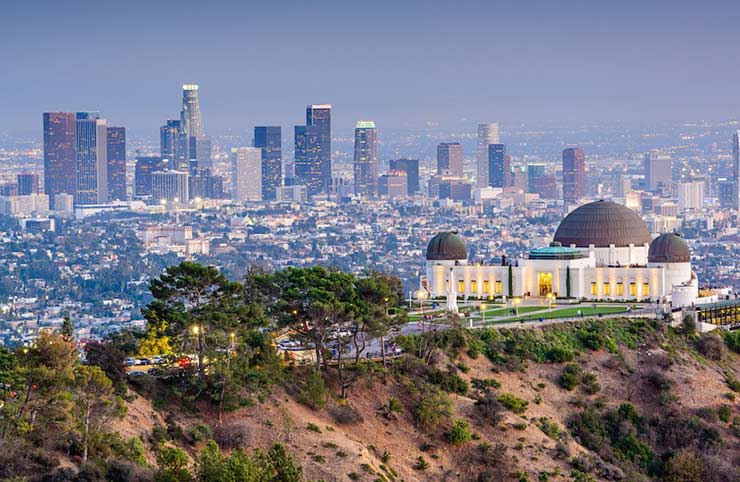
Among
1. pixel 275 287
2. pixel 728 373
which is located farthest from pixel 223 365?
pixel 728 373

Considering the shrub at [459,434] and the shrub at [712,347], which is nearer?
the shrub at [459,434]

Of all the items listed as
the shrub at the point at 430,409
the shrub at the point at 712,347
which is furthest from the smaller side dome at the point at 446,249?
the shrub at the point at 430,409

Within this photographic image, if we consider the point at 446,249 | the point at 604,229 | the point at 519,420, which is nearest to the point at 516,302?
the point at 446,249

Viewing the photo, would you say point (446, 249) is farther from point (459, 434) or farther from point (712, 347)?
point (459, 434)

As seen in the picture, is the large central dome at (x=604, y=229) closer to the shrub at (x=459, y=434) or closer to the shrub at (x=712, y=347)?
the shrub at (x=712, y=347)

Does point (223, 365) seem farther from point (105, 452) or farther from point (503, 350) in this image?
point (503, 350)
